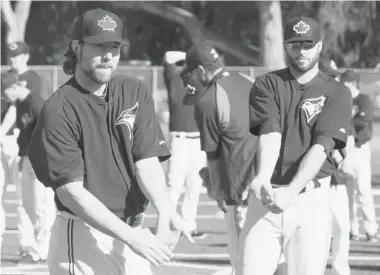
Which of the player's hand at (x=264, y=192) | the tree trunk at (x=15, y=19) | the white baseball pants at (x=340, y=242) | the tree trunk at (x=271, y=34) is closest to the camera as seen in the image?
the player's hand at (x=264, y=192)

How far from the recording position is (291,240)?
5855mm

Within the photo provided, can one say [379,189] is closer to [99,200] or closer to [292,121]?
[292,121]

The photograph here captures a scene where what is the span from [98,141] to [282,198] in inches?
58.1

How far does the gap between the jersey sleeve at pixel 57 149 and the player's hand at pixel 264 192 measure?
4.69 feet

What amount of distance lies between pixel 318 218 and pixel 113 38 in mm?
2044

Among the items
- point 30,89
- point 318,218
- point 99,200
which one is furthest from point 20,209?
point 99,200

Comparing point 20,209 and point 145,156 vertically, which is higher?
point 145,156

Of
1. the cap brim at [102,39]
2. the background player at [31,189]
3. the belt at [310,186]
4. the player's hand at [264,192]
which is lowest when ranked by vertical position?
the background player at [31,189]

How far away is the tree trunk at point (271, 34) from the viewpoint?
25.8m

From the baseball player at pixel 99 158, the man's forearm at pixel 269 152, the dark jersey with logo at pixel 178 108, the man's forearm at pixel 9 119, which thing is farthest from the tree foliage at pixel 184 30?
the baseball player at pixel 99 158

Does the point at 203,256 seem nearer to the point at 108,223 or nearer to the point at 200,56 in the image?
the point at 200,56

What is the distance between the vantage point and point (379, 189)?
1672 centimetres

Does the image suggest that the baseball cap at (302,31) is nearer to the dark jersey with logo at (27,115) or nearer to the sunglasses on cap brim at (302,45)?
the sunglasses on cap brim at (302,45)

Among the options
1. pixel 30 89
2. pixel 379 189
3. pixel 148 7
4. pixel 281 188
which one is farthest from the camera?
pixel 148 7
